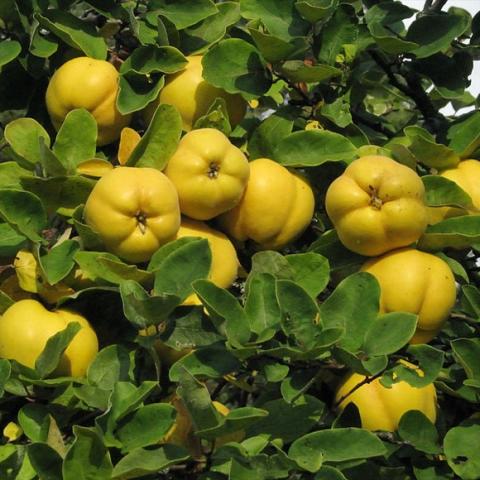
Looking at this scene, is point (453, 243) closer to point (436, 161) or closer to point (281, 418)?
point (436, 161)

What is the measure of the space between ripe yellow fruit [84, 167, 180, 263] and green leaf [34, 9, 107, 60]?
11.6 inches

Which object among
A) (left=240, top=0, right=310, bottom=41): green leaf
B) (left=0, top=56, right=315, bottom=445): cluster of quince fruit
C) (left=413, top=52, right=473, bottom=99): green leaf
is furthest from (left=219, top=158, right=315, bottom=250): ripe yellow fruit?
(left=413, top=52, right=473, bottom=99): green leaf

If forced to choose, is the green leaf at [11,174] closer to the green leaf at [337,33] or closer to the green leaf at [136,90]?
the green leaf at [136,90]

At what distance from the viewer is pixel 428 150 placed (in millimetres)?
1496

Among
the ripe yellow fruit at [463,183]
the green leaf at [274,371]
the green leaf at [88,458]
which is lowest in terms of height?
the green leaf at [88,458]

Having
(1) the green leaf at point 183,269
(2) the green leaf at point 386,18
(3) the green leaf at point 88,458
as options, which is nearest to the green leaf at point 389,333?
(1) the green leaf at point 183,269

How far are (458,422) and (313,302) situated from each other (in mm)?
383

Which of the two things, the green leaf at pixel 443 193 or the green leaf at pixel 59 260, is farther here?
the green leaf at pixel 443 193

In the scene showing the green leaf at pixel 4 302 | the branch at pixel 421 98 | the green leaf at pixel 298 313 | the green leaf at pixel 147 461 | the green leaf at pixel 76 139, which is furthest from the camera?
the branch at pixel 421 98

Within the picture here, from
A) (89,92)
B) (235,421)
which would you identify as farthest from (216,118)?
(235,421)

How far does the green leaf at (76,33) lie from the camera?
155cm

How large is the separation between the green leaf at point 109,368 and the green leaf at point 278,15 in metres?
0.55

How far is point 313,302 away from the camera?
4.11 ft

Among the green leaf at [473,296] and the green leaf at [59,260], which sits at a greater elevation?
the green leaf at [473,296]
